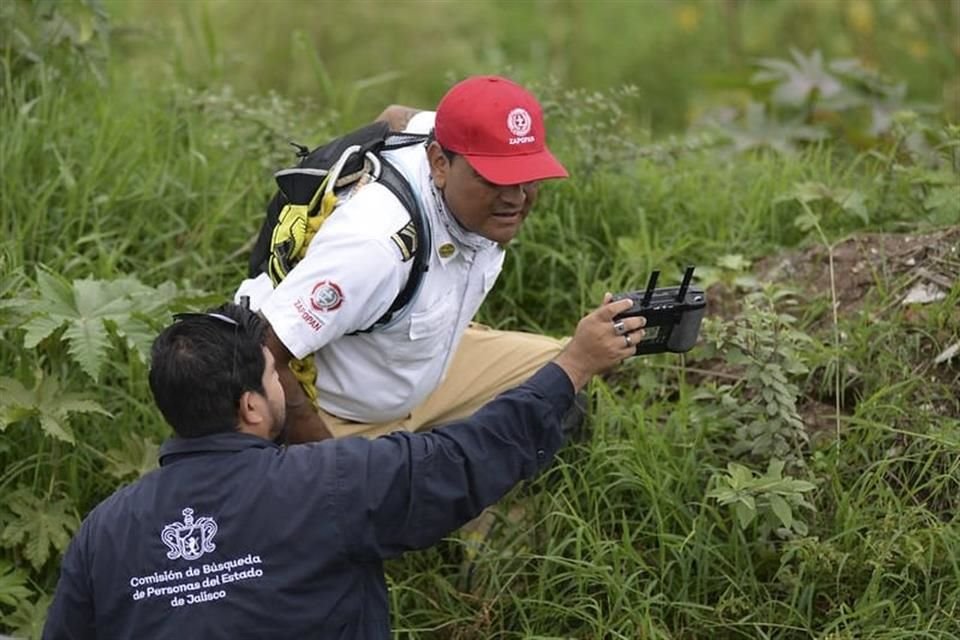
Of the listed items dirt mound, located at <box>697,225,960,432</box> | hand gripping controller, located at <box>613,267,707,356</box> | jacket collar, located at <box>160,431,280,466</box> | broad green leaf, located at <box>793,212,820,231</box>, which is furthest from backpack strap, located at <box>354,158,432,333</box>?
broad green leaf, located at <box>793,212,820,231</box>

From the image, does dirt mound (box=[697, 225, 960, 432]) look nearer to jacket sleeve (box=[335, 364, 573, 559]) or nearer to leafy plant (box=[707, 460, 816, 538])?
leafy plant (box=[707, 460, 816, 538])

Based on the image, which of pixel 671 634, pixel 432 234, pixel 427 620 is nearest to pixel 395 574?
pixel 427 620

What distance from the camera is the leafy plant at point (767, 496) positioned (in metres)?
3.98

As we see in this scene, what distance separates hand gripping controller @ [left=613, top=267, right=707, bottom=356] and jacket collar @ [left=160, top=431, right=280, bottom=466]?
0.91 meters

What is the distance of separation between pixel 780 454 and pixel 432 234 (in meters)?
1.11

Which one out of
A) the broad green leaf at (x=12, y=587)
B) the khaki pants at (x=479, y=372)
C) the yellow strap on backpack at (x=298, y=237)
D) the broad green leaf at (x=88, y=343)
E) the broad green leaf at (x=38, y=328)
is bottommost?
the broad green leaf at (x=12, y=587)

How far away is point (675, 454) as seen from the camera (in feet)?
14.9

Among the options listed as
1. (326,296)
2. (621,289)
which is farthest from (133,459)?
(621,289)

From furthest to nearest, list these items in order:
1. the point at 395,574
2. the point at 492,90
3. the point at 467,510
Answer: the point at 395,574 < the point at 492,90 < the point at 467,510

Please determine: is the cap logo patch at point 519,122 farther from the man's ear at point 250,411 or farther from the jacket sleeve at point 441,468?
the man's ear at point 250,411

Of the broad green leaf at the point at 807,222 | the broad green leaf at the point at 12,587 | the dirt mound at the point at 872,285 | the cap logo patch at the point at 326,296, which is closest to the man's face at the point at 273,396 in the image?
the cap logo patch at the point at 326,296

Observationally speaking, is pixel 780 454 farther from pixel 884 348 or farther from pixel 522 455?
pixel 522 455

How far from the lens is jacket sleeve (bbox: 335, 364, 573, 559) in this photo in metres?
3.24

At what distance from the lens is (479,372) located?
4.56 meters
